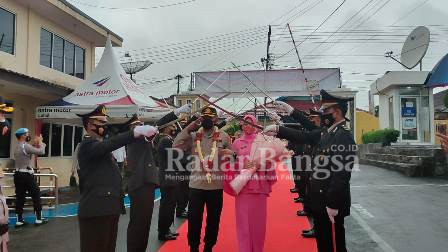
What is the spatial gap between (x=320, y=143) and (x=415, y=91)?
16273 millimetres

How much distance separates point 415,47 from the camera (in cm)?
1938

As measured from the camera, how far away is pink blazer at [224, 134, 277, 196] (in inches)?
203

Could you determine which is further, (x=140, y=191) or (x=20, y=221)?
(x=20, y=221)

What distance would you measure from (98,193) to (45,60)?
35.6ft

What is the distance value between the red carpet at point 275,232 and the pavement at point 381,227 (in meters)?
0.32

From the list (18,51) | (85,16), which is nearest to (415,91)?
(85,16)

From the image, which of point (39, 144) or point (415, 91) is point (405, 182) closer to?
point (415, 91)

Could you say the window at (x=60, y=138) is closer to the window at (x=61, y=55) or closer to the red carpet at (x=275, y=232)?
the window at (x=61, y=55)

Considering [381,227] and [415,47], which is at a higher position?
[415,47]

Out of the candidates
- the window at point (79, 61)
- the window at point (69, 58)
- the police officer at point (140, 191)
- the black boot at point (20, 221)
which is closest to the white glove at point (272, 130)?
the police officer at point (140, 191)

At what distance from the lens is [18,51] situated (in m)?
12.1

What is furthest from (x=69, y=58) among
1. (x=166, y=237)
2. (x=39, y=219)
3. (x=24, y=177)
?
(x=166, y=237)

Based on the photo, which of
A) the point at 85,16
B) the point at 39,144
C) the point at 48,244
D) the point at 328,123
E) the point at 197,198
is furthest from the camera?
the point at 85,16

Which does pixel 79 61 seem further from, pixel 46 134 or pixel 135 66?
pixel 135 66
